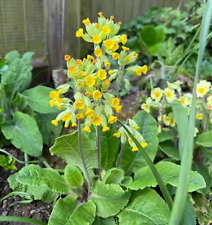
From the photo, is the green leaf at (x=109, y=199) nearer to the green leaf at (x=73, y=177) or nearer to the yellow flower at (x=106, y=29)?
the green leaf at (x=73, y=177)

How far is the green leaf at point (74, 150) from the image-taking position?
1228mm

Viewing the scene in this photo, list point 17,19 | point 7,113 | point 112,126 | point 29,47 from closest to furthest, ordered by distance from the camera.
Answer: point 112,126 < point 7,113 < point 17,19 < point 29,47

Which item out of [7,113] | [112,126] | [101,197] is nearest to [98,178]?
[101,197]

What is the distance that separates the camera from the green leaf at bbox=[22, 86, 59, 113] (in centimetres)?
172

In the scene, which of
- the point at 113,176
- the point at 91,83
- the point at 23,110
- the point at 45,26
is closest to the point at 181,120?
the point at 113,176

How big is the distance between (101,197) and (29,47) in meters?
1.71

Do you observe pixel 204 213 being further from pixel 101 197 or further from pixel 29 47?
pixel 29 47

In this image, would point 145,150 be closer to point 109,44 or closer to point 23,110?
point 109,44

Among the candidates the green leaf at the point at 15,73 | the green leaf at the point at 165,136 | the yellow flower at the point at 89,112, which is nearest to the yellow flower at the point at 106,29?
the yellow flower at the point at 89,112

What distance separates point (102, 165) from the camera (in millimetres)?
1438

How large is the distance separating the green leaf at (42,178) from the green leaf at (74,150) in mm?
102

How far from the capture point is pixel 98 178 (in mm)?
1403

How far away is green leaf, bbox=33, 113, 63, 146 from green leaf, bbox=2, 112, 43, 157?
0.45 feet

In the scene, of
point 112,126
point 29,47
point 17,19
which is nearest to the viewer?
point 112,126
